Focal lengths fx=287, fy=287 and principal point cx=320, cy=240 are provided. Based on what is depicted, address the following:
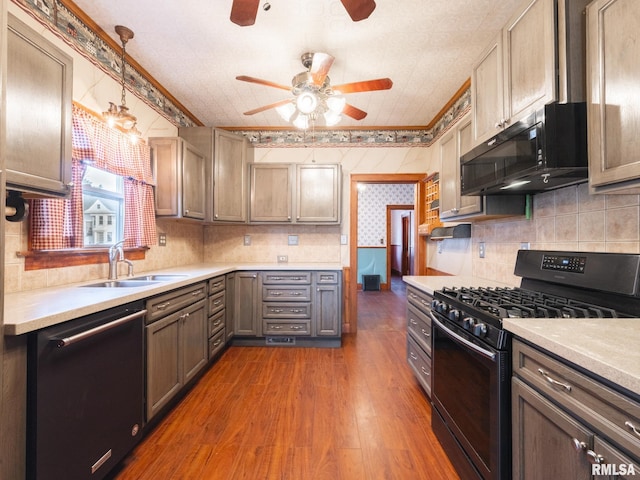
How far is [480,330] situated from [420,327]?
3.45 ft

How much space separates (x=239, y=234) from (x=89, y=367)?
2.64 meters

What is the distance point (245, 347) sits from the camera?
3215mm

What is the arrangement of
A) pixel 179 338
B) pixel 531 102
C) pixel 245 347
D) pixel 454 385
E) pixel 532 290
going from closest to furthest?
pixel 531 102, pixel 454 385, pixel 532 290, pixel 179 338, pixel 245 347

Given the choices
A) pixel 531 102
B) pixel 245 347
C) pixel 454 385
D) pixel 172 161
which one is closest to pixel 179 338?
pixel 245 347

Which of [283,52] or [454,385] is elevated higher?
[283,52]

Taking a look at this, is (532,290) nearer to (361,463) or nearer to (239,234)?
(361,463)

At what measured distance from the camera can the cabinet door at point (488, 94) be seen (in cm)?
163

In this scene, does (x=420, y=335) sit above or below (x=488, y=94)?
below

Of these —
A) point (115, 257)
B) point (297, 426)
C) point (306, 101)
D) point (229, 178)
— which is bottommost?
point (297, 426)

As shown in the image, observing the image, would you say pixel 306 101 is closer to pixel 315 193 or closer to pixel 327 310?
pixel 315 193

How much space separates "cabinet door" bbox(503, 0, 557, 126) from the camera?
50.1 inches

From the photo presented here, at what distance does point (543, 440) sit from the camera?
91 cm

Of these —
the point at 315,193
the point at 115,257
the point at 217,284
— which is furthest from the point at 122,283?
the point at 315,193

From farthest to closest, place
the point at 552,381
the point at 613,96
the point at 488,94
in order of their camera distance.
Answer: the point at 488,94 < the point at 613,96 < the point at 552,381
